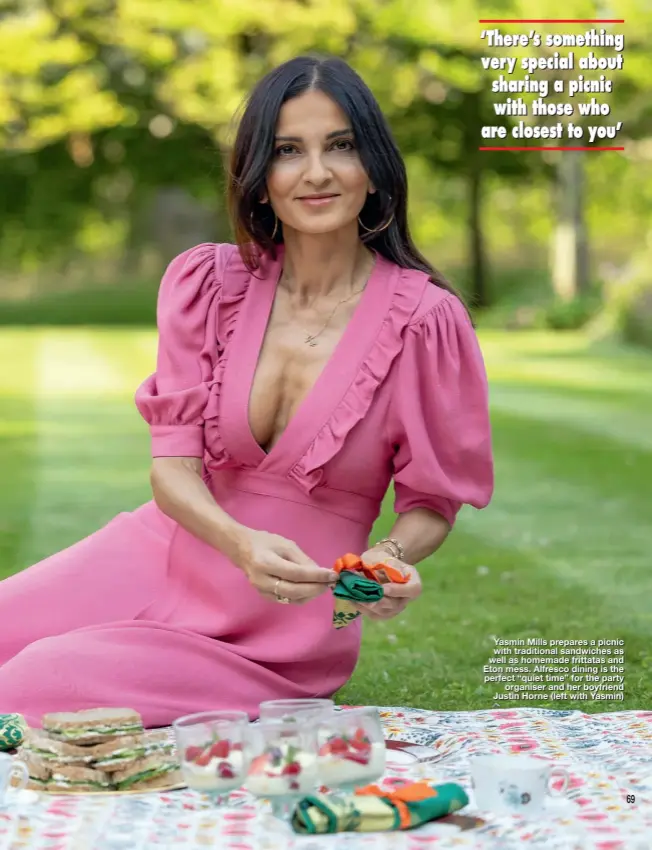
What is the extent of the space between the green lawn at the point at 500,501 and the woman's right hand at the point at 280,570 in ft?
3.91

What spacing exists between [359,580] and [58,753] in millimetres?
761

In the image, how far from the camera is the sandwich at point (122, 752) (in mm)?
3449

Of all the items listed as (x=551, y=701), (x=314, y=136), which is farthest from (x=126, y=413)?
(x=314, y=136)

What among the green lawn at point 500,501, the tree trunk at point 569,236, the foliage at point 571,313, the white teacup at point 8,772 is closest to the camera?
the white teacup at point 8,772

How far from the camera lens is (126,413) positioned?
14.7m

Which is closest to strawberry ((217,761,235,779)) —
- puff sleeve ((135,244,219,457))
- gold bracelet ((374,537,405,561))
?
gold bracelet ((374,537,405,561))

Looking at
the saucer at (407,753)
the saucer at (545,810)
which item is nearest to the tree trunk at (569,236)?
the saucer at (407,753)

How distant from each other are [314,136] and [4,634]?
152 cm

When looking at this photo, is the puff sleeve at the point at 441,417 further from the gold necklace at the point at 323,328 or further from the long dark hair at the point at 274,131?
the long dark hair at the point at 274,131

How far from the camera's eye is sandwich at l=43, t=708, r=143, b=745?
345 centimetres

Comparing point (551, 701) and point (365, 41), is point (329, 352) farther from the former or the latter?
point (365, 41)

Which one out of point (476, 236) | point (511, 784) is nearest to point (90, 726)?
point (511, 784)

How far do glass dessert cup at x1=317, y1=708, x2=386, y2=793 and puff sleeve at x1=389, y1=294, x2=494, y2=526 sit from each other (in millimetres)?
986

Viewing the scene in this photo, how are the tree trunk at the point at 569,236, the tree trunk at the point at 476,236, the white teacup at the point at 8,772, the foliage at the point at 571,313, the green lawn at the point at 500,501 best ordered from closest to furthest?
the white teacup at the point at 8,772 → the green lawn at the point at 500,501 → the foliage at the point at 571,313 → the tree trunk at the point at 569,236 → the tree trunk at the point at 476,236
